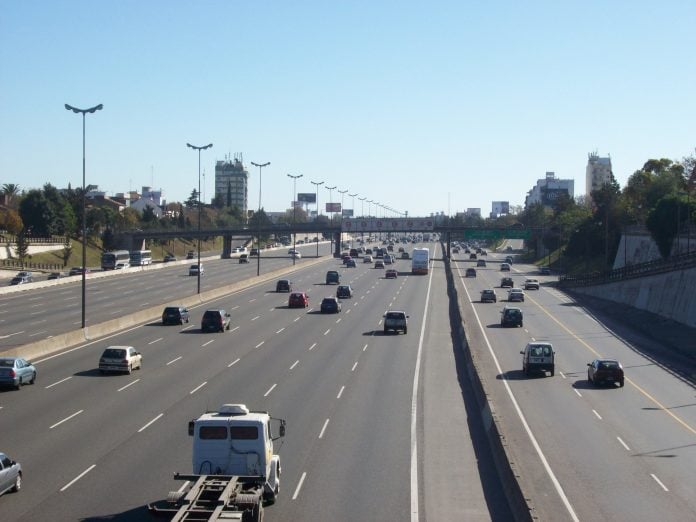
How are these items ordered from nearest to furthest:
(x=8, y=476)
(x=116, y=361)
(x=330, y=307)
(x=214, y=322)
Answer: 1. (x=8, y=476)
2. (x=116, y=361)
3. (x=214, y=322)
4. (x=330, y=307)

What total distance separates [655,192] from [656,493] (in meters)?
113

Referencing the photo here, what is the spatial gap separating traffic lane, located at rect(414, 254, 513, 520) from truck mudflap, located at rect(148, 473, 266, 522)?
3786mm

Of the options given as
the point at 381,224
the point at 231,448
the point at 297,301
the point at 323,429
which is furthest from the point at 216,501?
the point at 381,224

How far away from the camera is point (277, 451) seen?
2544cm

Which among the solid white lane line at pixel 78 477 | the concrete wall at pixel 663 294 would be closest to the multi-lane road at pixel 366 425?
the solid white lane line at pixel 78 477

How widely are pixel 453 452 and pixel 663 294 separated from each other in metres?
51.7

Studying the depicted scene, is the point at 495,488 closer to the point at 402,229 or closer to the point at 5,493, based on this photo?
the point at 5,493

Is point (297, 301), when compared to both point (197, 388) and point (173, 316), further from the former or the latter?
point (197, 388)

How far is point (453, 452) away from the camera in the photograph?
25688 mm

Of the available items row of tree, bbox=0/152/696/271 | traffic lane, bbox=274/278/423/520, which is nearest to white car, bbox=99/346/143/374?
traffic lane, bbox=274/278/423/520

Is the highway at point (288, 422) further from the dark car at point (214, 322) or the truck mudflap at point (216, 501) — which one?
the truck mudflap at point (216, 501)

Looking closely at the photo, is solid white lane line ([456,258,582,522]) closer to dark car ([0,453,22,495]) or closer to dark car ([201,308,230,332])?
dark car ([0,453,22,495])

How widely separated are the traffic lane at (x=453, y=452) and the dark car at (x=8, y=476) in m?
8.48

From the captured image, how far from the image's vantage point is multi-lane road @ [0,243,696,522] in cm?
2058
